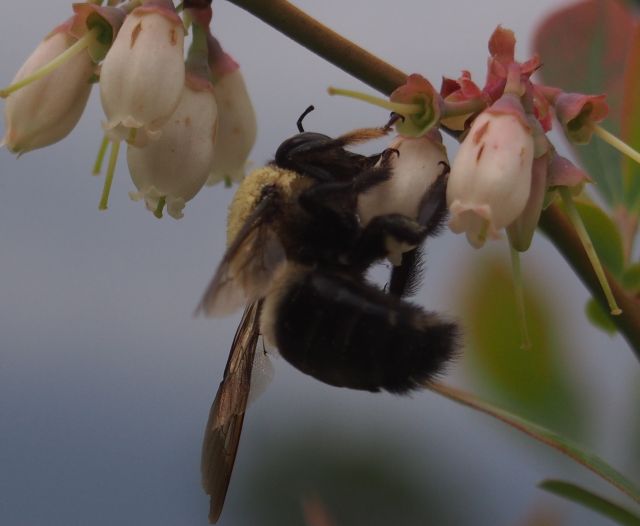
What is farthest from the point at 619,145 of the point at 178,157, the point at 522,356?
the point at 522,356

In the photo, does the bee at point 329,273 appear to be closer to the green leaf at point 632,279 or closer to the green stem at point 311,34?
the green stem at point 311,34

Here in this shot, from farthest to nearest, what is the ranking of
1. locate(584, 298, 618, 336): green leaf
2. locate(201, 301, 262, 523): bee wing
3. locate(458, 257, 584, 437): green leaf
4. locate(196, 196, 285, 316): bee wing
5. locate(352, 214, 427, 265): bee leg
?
1. locate(458, 257, 584, 437): green leaf
2. locate(584, 298, 618, 336): green leaf
3. locate(201, 301, 262, 523): bee wing
4. locate(352, 214, 427, 265): bee leg
5. locate(196, 196, 285, 316): bee wing

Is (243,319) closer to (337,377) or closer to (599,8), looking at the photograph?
(337,377)

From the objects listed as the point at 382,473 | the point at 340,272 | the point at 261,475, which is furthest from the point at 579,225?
the point at 261,475

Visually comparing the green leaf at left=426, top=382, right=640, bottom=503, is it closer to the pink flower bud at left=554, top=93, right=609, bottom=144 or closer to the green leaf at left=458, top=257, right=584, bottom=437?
the pink flower bud at left=554, top=93, right=609, bottom=144

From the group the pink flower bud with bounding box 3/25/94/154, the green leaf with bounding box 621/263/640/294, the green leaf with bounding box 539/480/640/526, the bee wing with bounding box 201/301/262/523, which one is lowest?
the bee wing with bounding box 201/301/262/523

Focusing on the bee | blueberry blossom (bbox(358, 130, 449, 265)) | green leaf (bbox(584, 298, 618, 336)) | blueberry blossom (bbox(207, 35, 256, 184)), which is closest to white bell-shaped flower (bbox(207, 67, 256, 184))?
blueberry blossom (bbox(207, 35, 256, 184))

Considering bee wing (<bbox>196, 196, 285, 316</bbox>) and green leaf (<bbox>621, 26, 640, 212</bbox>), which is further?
green leaf (<bbox>621, 26, 640, 212</bbox>)
